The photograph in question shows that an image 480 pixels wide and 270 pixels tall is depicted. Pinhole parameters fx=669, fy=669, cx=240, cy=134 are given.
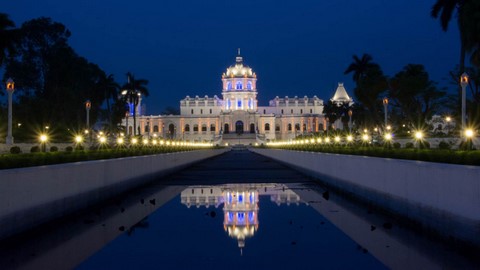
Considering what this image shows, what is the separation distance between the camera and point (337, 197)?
1995 cm

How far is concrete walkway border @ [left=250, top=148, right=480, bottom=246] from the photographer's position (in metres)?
10.2

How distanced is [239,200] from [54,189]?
5.91 meters

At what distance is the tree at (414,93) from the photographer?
73375 millimetres

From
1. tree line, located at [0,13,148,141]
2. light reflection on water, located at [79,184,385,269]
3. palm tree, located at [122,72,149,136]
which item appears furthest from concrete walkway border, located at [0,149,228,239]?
palm tree, located at [122,72,149,136]

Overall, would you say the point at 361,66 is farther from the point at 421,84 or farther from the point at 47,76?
the point at 47,76

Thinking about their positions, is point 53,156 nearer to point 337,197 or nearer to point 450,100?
point 337,197

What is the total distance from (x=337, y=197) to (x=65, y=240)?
10.4 m

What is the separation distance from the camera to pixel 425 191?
12.5m

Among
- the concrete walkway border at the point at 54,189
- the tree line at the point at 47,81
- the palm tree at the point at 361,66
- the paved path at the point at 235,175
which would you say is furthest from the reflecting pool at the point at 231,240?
the palm tree at the point at 361,66

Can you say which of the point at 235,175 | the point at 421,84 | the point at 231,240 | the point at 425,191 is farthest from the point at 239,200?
the point at 421,84

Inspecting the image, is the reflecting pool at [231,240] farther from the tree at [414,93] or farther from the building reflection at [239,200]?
the tree at [414,93]

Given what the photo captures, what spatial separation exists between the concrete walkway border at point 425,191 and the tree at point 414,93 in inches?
2160

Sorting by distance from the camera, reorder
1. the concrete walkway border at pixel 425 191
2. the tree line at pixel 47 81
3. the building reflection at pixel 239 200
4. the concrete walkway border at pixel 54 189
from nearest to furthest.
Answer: the concrete walkway border at pixel 425 191, the concrete walkway border at pixel 54 189, the building reflection at pixel 239 200, the tree line at pixel 47 81

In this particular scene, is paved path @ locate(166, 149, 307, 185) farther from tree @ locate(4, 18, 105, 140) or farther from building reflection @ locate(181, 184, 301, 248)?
tree @ locate(4, 18, 105, 140)
